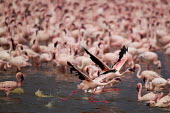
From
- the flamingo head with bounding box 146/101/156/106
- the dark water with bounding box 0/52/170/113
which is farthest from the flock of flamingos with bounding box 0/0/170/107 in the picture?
the dark water with bounding box 0/52/170/113

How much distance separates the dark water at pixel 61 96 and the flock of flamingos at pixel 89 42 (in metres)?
0.30

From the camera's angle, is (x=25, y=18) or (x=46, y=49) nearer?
(x=46, y=49)

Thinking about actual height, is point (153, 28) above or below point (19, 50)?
above

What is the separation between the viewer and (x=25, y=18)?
2511 cm

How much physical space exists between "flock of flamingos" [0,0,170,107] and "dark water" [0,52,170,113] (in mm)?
303

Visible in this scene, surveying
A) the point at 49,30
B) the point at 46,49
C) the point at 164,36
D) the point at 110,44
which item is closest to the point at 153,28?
the point at 164,36

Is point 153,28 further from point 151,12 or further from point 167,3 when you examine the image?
point 167,3

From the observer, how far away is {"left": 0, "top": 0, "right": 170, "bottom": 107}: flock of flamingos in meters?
12.8

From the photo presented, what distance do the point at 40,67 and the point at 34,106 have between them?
19.3 feet

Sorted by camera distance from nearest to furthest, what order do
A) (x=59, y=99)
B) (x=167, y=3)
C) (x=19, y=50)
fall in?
(x=59, y=99) → (x=19, y=50) → (x=167, y=3)

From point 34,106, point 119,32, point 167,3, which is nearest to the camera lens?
point 34,106

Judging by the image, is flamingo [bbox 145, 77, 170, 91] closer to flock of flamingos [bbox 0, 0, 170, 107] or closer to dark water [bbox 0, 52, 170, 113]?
flock of flamingos [bbox 0, 0, 170, 107]

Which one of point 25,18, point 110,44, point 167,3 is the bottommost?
point 110,44

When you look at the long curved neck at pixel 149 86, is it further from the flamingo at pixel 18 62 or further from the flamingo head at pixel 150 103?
the flamingo at pixel 18 62
